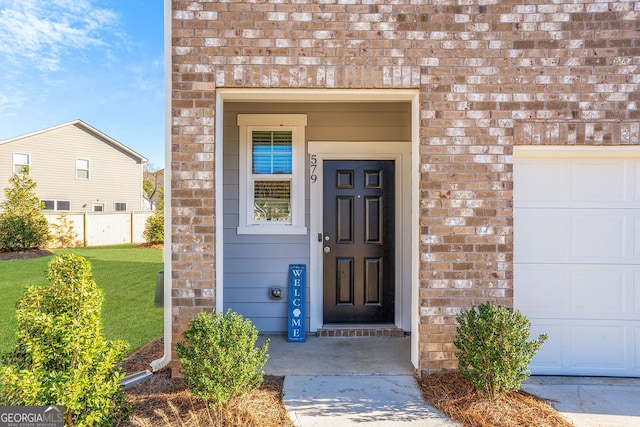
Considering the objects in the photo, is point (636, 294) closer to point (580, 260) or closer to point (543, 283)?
point (580, 260)

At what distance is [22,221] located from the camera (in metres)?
11.6

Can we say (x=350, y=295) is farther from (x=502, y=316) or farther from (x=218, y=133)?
(x=218, y=133)

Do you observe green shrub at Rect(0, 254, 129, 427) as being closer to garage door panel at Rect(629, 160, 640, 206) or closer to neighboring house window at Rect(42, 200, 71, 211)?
garage door panel at Rect(629, 160, 640, 206)

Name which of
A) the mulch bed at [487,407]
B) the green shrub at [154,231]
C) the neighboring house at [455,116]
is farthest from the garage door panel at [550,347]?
the green shrub at [154,231]

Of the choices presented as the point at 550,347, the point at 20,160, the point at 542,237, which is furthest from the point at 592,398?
Result: the point at 20,160

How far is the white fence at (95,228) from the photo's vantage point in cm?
1366

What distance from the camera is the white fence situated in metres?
13.7

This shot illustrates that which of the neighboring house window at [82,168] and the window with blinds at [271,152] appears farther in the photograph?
the neighboring house window at [82,168]

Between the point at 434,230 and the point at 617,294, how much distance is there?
1858 millimetres

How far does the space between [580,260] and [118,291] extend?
7532 mm

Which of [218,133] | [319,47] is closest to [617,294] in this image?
[319,47]

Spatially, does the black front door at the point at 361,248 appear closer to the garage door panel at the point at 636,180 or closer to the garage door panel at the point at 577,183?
the garage door panel at the point at 577,183

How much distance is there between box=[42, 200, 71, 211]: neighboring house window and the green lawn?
617cm

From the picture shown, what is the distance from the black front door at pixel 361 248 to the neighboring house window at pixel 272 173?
1.58 feet
